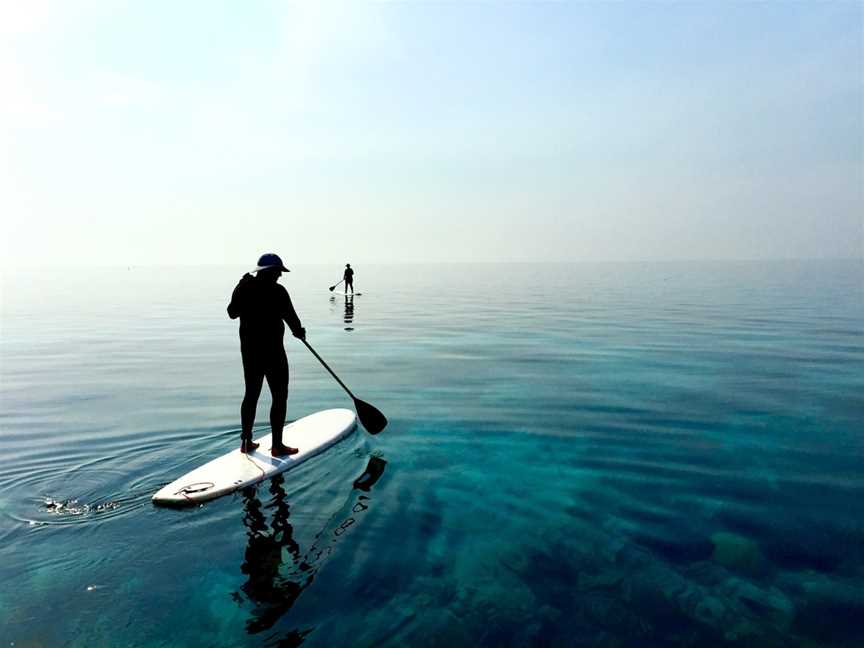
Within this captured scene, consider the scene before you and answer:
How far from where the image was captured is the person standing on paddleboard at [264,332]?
269 inches

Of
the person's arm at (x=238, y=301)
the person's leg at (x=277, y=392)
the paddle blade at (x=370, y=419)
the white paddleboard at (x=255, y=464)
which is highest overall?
the person's arm at (x=238, y=301)

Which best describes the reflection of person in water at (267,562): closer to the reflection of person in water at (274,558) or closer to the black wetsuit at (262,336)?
Answer: the reflection of person in water at (274,558)

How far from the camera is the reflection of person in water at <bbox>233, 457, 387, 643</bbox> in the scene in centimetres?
409

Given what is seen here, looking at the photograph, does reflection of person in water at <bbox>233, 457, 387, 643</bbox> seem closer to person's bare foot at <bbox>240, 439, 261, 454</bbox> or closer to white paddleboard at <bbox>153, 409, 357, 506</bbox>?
white paddleboard at <bbox>153, 409, 357, 506</bbox>

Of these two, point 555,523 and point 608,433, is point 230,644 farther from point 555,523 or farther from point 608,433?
point 608,433

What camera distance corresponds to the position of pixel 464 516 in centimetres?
568

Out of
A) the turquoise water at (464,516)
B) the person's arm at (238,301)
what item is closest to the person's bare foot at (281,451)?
the turquoise water at (464,516)

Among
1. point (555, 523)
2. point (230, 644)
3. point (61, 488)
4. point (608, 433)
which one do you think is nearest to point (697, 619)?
point (555, 523)


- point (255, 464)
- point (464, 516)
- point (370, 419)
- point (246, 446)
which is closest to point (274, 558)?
point (464, 516)

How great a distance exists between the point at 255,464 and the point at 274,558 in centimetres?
219

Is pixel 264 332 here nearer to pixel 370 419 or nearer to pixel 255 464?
pixel 255 464

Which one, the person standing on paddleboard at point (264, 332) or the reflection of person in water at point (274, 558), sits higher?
the person standing on paddleboard at point (264, 332)

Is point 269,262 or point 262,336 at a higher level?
point 269,262

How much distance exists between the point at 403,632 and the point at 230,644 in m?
1.19
